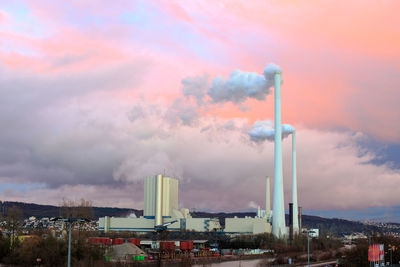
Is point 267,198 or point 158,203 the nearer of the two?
point 267,198

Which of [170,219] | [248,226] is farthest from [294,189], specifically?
[170,219]

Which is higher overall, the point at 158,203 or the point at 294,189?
the point at 294,189

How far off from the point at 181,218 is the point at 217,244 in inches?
1216

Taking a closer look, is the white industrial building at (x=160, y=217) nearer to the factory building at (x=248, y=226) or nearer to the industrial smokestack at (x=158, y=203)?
the industrial smokestack at (x=158, y=203)

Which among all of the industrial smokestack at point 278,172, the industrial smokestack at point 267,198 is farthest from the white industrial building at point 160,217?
the industrial smokestack at point 278,172

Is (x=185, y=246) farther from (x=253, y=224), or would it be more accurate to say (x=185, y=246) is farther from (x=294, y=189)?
(x=253, y=224)

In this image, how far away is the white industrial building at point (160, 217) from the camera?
155875 millimetres

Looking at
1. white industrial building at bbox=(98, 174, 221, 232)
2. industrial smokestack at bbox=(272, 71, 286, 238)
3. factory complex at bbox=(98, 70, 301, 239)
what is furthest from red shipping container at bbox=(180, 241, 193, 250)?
white industrial building at bbox=(98, 174, 221, 232)

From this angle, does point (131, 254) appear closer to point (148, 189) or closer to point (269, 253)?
point (269, 253)

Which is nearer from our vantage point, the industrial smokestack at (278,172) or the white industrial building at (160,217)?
the industrial smokestack at (278,172)

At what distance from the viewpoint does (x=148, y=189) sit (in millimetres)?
159625

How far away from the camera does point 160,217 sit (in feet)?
514

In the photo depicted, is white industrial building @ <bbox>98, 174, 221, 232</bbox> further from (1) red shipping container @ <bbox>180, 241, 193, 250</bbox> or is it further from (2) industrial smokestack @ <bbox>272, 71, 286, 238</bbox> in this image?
(1) red shipping container @ <bbox>180, 241, 193, 250</bbox>

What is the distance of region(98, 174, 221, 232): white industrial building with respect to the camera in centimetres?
15588
